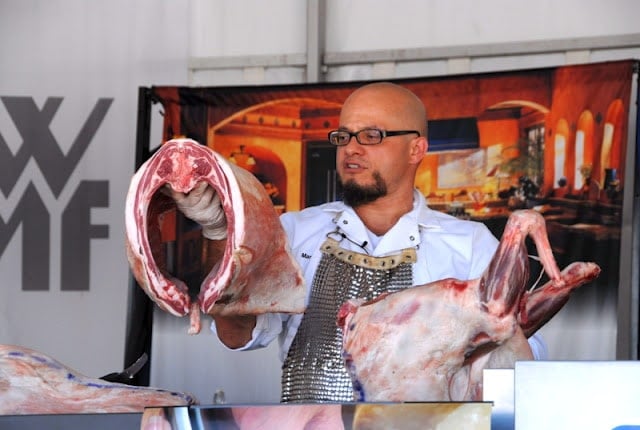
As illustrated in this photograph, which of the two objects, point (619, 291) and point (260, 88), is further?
point (260, 88)

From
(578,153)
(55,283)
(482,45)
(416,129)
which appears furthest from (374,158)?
(55,283)

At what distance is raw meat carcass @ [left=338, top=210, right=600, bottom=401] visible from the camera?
267 centimetres

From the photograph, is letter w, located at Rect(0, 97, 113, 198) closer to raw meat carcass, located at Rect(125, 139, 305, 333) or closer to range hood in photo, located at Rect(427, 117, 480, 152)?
range hood in photo, located at Rect(427, 117, 480, 152)

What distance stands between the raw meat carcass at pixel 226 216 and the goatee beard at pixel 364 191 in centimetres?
81

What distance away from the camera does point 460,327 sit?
8.93 feet

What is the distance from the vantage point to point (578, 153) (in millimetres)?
4918

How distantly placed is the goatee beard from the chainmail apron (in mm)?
221

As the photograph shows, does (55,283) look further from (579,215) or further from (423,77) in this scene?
(579,215)

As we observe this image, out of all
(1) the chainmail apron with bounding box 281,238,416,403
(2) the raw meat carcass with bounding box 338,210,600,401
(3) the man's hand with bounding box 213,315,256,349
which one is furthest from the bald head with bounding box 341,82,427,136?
(2) the raw meat carcass with bounding box 338,210,600,401

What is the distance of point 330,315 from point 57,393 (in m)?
0.97

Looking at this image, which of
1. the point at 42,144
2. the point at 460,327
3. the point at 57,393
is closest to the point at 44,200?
the point at 42,144

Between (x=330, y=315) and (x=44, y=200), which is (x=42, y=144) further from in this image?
(x=330, y=315)

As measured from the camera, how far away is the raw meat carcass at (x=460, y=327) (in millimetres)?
2674

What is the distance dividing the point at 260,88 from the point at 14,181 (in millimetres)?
1345
